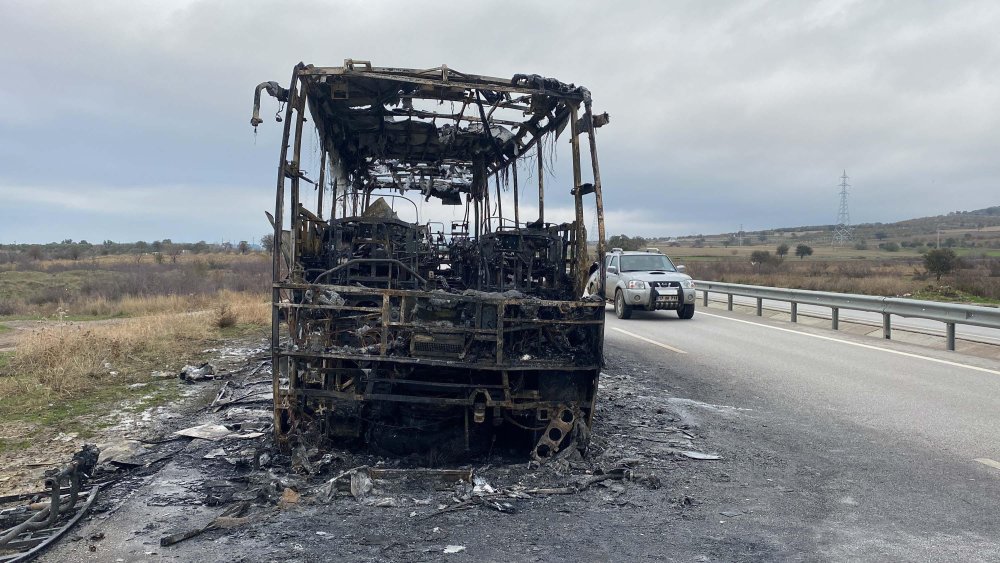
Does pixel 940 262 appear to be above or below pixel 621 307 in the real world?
above

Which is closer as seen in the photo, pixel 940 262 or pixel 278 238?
pixel 278 238

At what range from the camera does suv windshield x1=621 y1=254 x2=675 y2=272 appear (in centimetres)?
1805

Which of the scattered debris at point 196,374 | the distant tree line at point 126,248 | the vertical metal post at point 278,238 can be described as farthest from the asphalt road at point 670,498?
the distant tree line at point 126,248

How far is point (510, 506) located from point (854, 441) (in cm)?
350

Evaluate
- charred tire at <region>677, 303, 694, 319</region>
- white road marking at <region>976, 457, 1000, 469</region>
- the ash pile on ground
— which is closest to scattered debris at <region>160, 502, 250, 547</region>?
the ash pile on ground

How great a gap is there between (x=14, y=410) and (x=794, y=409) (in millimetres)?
8246

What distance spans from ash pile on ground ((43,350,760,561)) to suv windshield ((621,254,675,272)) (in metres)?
12.0

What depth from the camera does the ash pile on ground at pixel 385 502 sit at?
367 centimetres

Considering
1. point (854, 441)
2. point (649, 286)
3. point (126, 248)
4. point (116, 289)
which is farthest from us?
point (126, 248)

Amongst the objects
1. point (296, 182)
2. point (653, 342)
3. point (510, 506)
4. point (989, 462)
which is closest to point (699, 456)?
point (510, 506)

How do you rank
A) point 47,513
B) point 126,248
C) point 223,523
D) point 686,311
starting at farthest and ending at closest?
point 126,248, point 686,311, point 47,513, point 223,523

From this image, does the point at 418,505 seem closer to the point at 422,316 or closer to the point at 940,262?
the point at 422,316

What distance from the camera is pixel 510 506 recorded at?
4340 mm

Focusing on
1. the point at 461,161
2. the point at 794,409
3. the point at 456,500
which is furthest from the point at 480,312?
the point at 461,161
